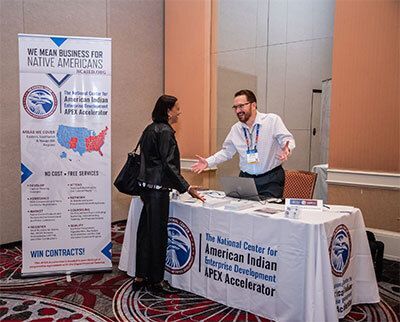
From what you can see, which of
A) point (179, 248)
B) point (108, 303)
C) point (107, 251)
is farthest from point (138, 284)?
point (107, 251)

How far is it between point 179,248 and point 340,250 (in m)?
1.22

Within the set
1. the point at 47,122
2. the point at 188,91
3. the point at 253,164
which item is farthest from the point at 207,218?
the point at 188,91

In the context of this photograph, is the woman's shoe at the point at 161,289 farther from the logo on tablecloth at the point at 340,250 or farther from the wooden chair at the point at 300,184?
the wooden chair at the point at 300,184

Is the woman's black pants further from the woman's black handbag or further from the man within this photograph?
the man

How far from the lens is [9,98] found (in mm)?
4348

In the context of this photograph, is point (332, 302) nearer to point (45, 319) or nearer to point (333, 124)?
point (45, 319)

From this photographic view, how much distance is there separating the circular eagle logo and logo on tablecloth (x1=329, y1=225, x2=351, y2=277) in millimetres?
2561

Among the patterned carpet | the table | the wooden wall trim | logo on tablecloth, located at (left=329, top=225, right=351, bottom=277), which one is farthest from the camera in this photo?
the wooden wall trim

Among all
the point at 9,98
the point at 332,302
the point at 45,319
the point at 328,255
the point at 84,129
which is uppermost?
the point at 9,98

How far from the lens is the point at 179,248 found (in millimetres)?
3068

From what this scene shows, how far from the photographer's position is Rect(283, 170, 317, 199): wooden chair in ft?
12.3

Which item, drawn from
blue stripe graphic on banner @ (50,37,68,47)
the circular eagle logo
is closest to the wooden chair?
the circular eagle logo

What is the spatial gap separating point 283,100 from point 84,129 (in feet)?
9.83

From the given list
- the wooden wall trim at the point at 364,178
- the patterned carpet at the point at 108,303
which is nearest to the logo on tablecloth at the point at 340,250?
the patterned carpet at the point at 108,303
